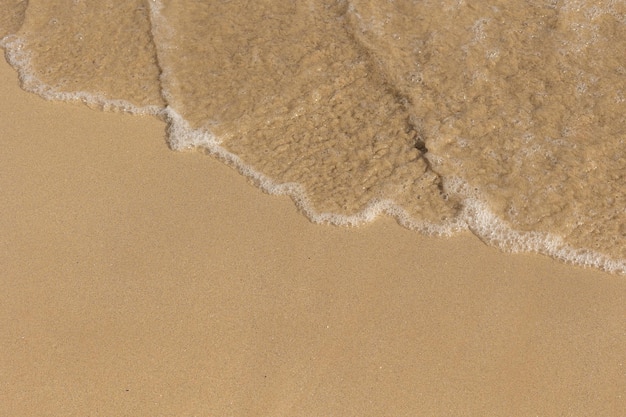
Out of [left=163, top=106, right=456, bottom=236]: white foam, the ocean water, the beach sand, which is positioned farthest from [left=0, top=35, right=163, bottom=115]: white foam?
the beach sand

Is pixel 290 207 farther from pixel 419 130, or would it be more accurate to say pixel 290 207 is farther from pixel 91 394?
pixel 91 394

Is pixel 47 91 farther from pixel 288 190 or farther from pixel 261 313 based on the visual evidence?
pixel 261 313

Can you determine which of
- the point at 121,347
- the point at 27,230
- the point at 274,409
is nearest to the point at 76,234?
the point at 27,230

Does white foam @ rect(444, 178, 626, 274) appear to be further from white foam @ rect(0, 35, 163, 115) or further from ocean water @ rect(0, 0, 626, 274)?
white foam @ rect(0, 35, 163, 115)

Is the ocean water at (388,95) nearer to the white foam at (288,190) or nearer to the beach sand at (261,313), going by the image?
the white foam at (288,190)

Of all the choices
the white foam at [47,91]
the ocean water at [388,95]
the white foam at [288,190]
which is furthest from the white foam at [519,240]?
the white foam at [47,91]
